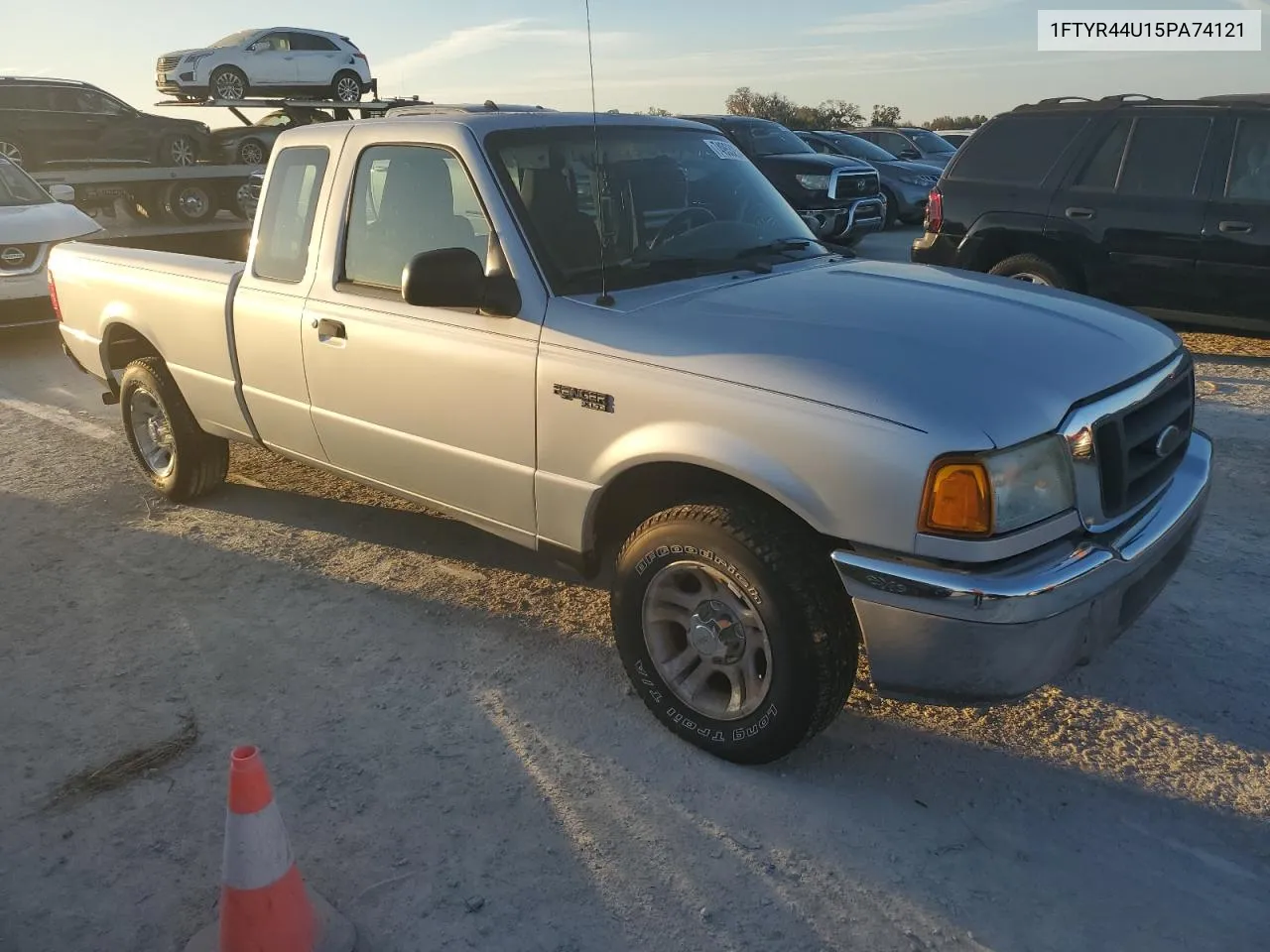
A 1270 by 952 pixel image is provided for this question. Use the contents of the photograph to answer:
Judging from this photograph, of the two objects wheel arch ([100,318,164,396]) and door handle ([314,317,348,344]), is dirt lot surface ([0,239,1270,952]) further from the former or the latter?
wheel arch ([100,318,164,396])

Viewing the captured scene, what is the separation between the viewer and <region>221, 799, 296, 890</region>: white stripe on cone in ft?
7.37

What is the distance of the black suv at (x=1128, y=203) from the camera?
7.02 m

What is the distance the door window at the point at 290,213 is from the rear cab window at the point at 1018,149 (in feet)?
19.0

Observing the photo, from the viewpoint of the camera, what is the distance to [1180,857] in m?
2.64

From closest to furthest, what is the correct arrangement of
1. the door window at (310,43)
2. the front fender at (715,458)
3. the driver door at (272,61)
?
the front fender at (715,458), the driver door at (272,61), the door window at (310,43)

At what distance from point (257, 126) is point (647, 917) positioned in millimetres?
19447

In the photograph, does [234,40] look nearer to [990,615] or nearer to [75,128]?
[75,128]

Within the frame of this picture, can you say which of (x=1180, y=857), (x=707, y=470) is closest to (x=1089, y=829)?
(x=1180, y=857)

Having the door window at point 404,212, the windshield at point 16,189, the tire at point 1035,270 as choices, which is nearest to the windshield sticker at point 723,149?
the door window at point 404,212

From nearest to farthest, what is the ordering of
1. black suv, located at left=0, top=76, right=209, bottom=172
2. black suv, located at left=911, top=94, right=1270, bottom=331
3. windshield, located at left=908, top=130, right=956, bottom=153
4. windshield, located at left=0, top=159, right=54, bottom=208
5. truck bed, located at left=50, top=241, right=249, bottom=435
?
truck bed, located at left=50, top=241, right=249, bottom=435 < black suv, located at left=911, top=94, right=1270, bottom=331 < windshield, located at left=0, top=159, right=54, bottom=208 < black suv, located at left=0, top=76, right=209, bottom=172 < windshield, located at left=908, top=130, right=956, bottom=153

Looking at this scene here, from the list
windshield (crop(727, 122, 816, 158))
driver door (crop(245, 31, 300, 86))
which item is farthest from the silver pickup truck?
driver door (crop(245, 31, 300, 86))

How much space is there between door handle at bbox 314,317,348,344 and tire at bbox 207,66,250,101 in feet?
58.7

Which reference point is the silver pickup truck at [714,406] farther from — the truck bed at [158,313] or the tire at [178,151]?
the tire at [178,151]

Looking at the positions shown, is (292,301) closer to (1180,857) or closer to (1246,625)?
(1180,857)
